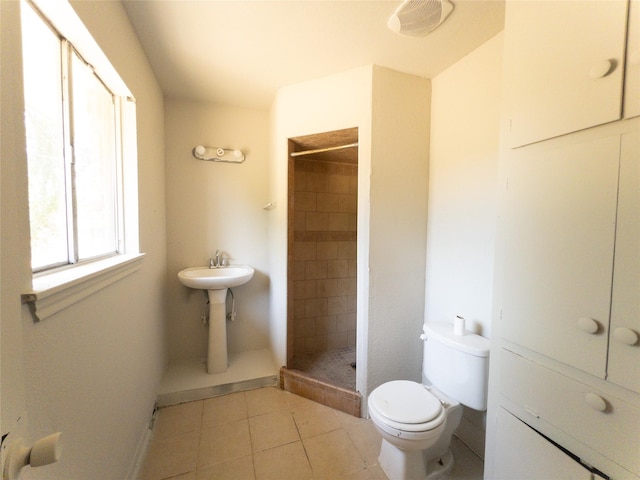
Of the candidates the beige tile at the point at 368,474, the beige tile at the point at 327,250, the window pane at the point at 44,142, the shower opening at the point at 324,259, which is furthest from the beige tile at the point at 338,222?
the window pane at the point at 44,142

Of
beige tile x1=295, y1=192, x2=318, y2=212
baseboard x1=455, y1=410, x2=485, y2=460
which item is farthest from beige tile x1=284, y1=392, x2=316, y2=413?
beige tile x1=295, y1=192, x2=318, y2=212

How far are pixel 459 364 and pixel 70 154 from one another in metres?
2.00

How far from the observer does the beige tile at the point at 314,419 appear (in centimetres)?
165

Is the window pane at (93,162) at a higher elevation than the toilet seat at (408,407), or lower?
higher

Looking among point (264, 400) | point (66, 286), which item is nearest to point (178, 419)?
point (264, 400)

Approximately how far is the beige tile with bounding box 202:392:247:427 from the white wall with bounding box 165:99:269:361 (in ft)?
1.75

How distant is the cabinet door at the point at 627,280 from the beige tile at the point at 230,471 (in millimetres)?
1639

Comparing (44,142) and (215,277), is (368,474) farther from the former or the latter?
(44,142)

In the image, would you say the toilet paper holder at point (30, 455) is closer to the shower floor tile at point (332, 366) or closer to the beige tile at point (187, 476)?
the beige tile at point (187, 476)

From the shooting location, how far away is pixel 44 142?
2.74ft

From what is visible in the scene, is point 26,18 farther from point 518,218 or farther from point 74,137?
point 518,218

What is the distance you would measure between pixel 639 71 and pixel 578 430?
1068mm

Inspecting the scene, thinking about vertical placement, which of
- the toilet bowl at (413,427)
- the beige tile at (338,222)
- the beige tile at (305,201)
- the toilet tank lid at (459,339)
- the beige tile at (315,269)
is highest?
the beige tile at (305,201)

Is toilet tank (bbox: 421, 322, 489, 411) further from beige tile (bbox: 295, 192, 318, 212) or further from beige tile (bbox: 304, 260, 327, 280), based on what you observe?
beige tile (bbox: 295, 192, 318, 212)
